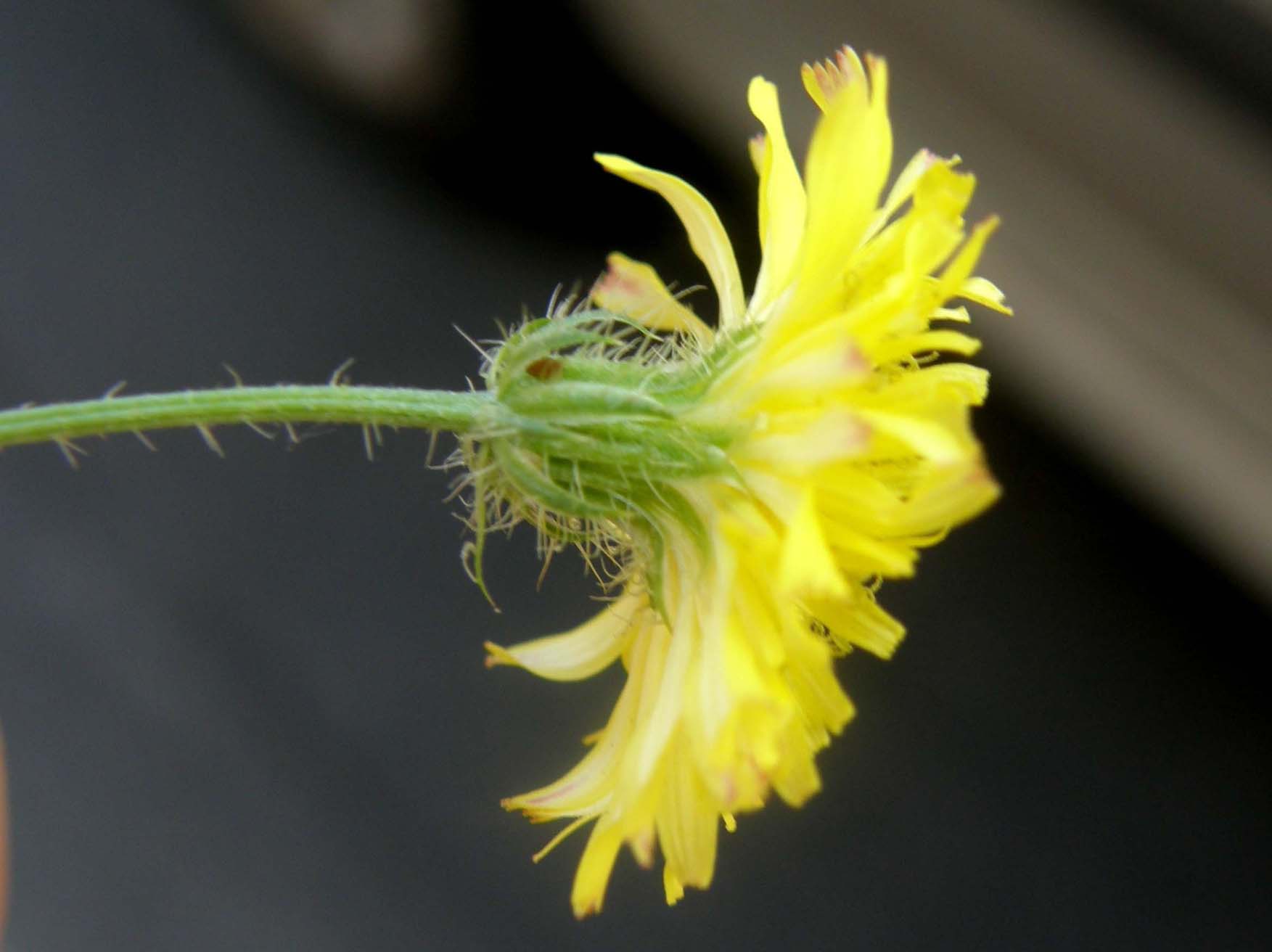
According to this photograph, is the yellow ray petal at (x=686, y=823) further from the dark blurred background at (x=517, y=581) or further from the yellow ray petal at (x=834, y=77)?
the dark blurred background at (x=517, y=581)

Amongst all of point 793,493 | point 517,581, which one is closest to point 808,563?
point 793,493

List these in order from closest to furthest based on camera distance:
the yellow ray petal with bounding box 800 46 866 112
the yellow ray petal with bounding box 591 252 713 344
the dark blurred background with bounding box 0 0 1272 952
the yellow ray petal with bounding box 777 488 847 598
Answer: the yellow ray petal with bounding box 777 488 847 598
the yellow ray petal with bounding box 800 46 866 112
the yellow ray petal with bounding box 591 252 713 344
the dark blurred background with bounding box 0 0 1272 952

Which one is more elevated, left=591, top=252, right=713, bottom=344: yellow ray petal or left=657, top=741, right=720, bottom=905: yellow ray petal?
left=591, top=252, right=713, bottom=344: yellow ray petal

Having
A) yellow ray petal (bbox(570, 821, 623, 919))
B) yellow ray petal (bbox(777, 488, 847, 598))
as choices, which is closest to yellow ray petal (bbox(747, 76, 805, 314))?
yellow ray petal (bbox(777, 488, 847, 598))

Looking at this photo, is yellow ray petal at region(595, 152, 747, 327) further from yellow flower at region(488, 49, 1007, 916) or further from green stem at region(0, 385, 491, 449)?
green stem at region(0, 385, 491, 449)

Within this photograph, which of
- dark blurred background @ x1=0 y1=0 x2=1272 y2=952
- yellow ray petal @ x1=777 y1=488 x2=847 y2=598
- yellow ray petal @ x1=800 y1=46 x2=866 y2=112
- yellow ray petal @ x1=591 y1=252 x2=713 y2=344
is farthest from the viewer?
dark blurred background @ x1=0 y1=0 x2=1272 y2=952

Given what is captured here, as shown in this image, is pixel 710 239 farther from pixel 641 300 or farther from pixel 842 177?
pixel 842 177

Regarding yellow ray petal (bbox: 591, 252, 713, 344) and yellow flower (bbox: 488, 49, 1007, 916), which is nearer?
yellow flower (bbox: 488, 49, 1007, 916)

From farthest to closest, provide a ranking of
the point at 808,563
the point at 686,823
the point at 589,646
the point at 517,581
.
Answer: the point at 517,581, the point at 589,646, the point at 686,823, the point at 808,563
